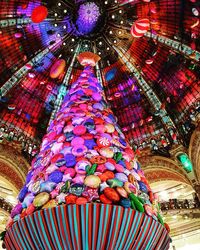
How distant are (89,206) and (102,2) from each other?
11.1 metres

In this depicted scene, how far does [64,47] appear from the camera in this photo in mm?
14273

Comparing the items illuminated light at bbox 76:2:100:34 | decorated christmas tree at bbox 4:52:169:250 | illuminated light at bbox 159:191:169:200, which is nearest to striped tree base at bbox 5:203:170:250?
decorated christmas tree at bbox 4:52:169:250

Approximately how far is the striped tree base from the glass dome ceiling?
10.3 metres

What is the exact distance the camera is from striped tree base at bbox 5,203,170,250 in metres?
3.58

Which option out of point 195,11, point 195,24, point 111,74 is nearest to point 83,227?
point 195,24

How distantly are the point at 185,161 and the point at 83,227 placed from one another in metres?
11.1

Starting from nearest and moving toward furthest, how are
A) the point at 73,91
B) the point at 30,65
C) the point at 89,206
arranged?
the point at 89,206
the point at 73,91
the point at 30,65

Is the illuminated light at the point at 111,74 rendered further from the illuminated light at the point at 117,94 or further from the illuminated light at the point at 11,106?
the illuminated light at the point at 11,106

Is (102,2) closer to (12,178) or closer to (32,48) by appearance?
(32,48)

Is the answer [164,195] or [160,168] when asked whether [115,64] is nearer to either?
[160,168]

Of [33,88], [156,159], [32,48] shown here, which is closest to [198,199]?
[156,159]

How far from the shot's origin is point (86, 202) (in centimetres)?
362

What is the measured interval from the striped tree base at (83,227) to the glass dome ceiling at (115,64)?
10.3m

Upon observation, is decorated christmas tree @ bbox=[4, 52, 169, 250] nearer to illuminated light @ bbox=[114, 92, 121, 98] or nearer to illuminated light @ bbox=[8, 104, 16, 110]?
illuminated light @ bbox=[8, 104, 16, 110]
